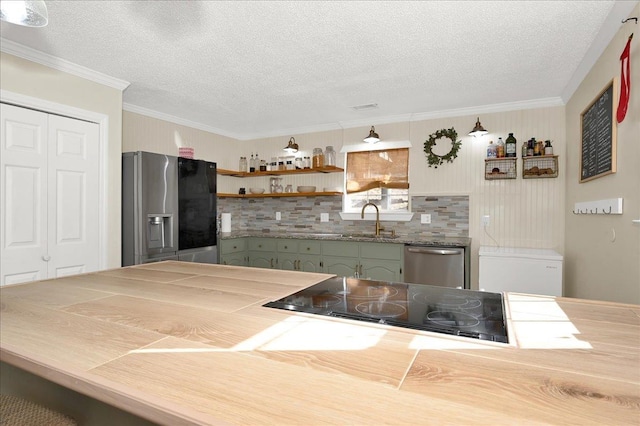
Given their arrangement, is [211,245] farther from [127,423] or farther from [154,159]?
[127,423]

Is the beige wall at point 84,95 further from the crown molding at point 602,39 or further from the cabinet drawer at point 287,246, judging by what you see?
the crown molding at point 602,39

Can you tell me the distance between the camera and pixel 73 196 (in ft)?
9.73

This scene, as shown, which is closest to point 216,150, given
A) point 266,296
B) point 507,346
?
point 266,296

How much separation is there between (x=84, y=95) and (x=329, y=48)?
7.07 feet

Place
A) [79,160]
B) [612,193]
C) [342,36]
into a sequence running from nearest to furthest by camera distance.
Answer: [612,193] < [342,36] < [79,160]

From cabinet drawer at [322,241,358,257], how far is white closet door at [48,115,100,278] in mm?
2347

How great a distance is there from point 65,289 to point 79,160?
6.62 feet

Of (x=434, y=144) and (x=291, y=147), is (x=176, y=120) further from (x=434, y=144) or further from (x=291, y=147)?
(x=434, y=144)

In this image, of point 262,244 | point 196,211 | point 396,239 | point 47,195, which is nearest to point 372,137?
point 396,239

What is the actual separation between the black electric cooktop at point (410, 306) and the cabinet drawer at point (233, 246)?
3.23 metres

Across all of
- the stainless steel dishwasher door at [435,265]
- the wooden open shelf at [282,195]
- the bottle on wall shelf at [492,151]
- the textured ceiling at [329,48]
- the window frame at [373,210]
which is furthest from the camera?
the wooden open shelf at [282,195]

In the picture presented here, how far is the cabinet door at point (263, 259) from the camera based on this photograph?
15.2ft

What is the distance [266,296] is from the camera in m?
1.29

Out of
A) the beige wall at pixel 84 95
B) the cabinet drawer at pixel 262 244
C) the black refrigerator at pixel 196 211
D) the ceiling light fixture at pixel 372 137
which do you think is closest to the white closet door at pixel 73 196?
the beige wall at pixel 84 95
